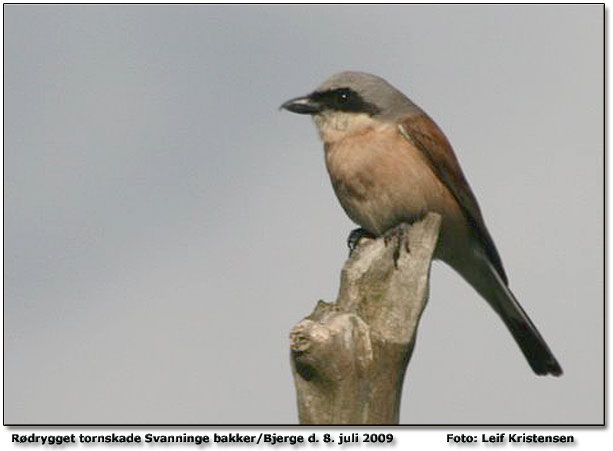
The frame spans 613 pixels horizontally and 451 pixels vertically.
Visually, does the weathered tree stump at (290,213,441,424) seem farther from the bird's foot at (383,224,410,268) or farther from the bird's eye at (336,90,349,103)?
the bird's eye at (336,90,349,103)

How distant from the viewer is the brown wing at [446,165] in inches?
311

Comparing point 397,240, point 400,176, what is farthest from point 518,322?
point 397,240

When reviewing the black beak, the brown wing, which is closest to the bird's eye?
the black beak

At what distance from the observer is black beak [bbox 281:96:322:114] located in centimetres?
791

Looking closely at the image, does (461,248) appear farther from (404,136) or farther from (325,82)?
(325,82)

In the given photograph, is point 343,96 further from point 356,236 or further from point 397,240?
point 397,240

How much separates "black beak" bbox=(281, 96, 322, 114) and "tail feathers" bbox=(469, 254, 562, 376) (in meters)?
1.75

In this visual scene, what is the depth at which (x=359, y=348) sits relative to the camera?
482 cm

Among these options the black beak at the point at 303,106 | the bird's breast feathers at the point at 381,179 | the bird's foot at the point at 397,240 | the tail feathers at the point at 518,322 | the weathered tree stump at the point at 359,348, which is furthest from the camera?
the black beak at the point at 303,106

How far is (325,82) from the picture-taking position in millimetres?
8008

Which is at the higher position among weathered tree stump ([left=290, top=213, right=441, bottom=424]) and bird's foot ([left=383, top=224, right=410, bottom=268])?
bird's foot ([left=383, top=224, right=410, bottom=268])

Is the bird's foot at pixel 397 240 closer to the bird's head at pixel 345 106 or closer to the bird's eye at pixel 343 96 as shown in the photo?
the bird's head at pixel 345 106

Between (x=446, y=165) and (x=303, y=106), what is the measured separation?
43.9 inches

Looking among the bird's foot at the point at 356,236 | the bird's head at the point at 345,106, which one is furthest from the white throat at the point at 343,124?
the bird's foot at the point at 356,236
